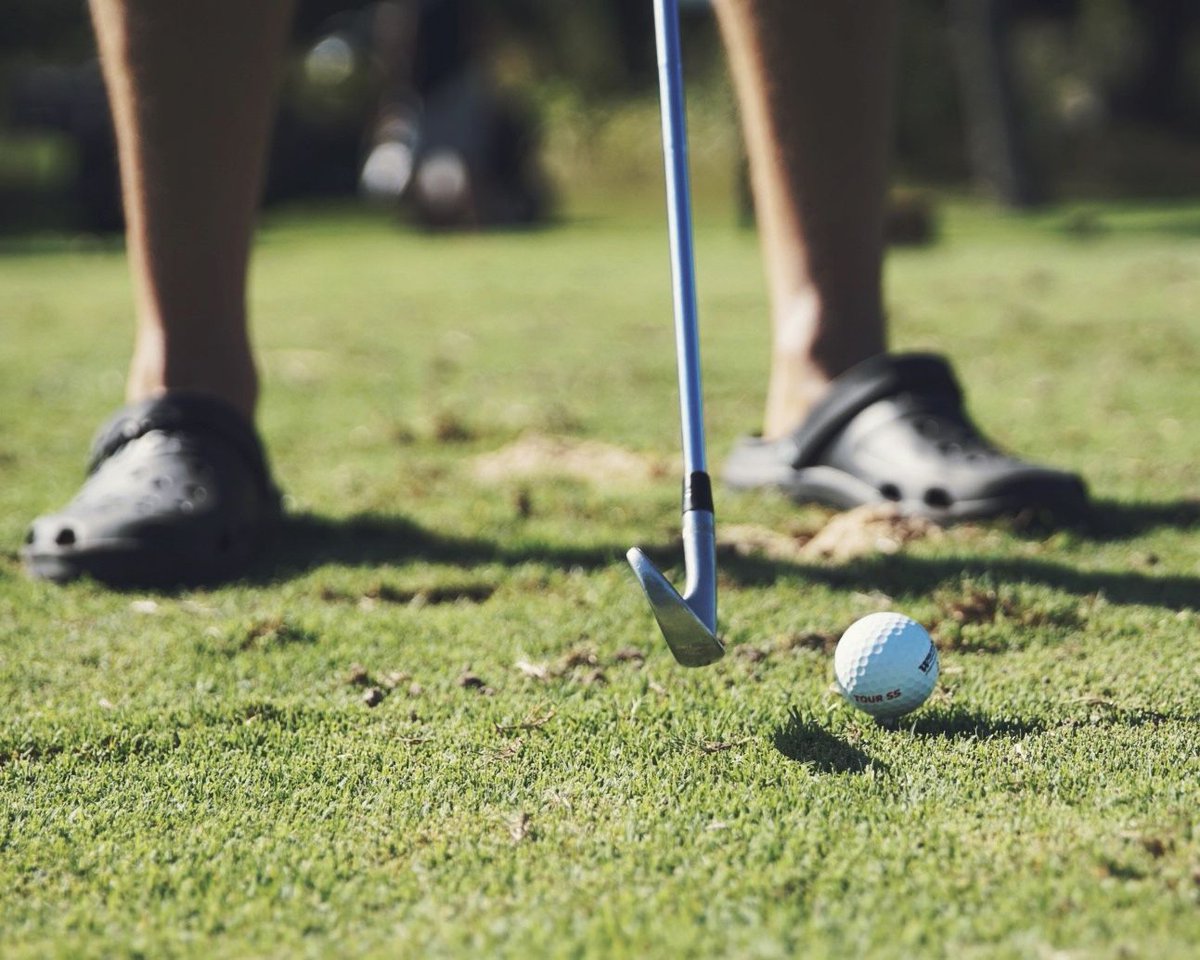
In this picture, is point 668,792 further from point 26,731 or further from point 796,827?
point 26,731

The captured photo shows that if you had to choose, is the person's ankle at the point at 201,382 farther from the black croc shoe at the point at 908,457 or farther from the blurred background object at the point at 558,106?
the blurred background object at the point at 558,106

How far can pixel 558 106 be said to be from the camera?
74.7 ft

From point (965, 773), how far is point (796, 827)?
0.24m

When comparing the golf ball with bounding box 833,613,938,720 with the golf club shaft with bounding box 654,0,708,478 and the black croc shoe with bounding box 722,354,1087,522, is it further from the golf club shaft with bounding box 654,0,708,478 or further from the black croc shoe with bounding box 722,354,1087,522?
the black croc shoe with bounding box 722,354,1087,522

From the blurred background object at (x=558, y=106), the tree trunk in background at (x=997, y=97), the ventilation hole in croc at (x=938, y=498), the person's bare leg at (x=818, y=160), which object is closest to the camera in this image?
the ventilation hole in croc at (x=938, y=498)

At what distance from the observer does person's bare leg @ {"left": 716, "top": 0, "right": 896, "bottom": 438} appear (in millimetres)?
2822

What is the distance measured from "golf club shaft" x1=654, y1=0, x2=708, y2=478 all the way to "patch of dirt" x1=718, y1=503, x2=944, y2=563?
454 mm

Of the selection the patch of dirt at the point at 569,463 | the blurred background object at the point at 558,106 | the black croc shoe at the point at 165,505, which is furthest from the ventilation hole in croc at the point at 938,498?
the blurred background object at the point at 558,106

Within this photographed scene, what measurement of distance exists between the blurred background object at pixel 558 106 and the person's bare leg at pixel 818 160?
10.4 metres

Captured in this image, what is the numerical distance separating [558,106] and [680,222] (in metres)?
21.3

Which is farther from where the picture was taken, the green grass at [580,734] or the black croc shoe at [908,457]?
the black croc shoe at [908,457]

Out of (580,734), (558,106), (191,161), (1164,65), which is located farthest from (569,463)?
(1164,65)

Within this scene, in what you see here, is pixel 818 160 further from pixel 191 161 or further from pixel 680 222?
pixel 191 161

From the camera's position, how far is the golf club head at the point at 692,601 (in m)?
1.74
